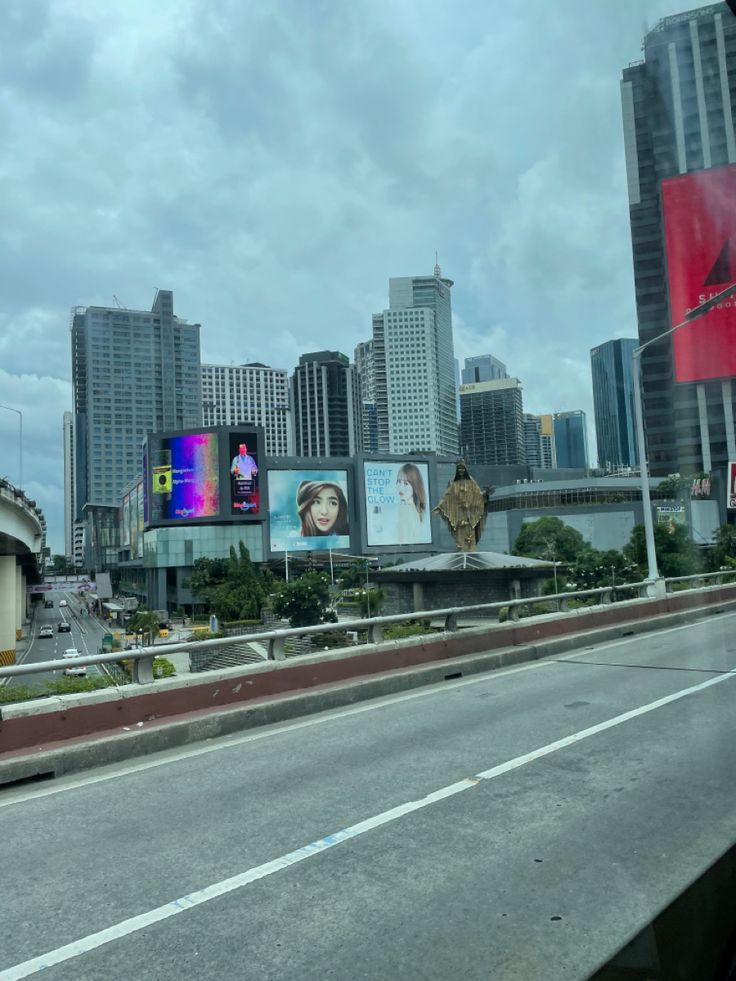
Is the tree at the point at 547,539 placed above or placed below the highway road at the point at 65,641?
above

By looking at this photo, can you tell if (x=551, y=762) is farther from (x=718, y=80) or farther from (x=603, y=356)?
(x=718, y=80)

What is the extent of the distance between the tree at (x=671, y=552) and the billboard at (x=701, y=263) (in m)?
10.1

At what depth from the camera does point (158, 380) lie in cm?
18775

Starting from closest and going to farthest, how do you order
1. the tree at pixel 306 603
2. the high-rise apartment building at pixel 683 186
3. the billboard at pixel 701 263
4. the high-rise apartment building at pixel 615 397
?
the high-rise apartment building at pixel 683 186
the billboard at pixel 701 263
the high-rise apartment building at pixel 615 397
the tree at pixel 306 603

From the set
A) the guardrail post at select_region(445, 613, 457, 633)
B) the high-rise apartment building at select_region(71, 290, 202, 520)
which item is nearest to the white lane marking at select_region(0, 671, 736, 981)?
the guardrail post at select_region(445, 613, 457, 633)

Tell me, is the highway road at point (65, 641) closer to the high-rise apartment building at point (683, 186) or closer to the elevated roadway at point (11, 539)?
the elevated roadway at point (11, 539)

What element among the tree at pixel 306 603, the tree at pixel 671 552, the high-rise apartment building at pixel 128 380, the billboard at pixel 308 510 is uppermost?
the high-rise apartment building at pixel 128 380

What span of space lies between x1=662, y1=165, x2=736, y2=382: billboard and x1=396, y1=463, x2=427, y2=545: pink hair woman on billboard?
350ft

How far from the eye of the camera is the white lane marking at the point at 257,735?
6.51 meters

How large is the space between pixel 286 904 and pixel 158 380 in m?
192

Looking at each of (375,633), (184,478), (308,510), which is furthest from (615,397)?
(308,510)

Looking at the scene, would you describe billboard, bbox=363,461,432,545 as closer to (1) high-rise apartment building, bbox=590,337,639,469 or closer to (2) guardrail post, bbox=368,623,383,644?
(2) guardrail post, bbox=368,623,383,644

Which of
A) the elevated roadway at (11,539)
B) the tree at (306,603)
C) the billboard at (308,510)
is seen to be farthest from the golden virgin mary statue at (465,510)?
the billboard at (308,510)

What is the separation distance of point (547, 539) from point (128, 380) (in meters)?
131
